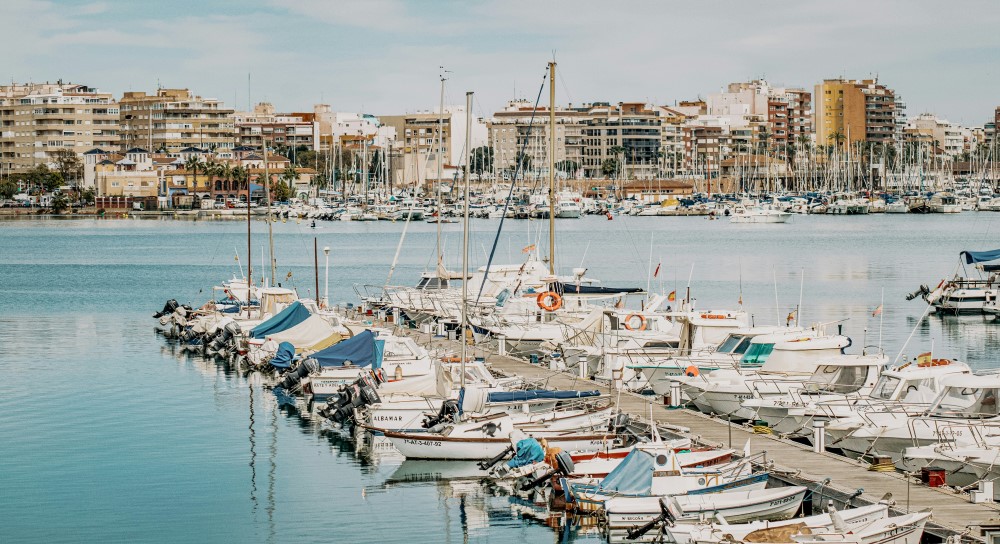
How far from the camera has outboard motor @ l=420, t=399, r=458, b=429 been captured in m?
26.2

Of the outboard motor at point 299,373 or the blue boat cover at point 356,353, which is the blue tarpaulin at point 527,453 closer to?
the blue boat cover at point 356,353

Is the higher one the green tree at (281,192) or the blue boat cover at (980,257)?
the green tree at (281,192)

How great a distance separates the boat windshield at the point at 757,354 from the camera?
3050cm

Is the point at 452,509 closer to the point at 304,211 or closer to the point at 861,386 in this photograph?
the point at 861,386

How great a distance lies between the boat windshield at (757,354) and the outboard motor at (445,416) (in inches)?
301

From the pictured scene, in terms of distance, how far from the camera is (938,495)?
19609 mm

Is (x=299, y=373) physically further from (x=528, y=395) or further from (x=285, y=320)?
(x=528, y=395)

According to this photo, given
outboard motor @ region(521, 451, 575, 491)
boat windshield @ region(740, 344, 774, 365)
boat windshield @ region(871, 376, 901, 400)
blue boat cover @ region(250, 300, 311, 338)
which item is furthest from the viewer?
blue boat cover @ region(250, 300, 311, 338)

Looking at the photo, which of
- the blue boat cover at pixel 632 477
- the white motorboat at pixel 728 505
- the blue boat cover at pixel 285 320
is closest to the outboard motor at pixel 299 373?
the blue boat cover at pixel 285 320

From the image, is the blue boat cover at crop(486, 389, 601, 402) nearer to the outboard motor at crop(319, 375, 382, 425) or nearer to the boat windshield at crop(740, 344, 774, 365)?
the outboard motor at crop(319, 375, 382, 425)

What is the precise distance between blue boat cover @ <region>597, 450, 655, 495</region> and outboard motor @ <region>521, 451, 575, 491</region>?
3.44 ft

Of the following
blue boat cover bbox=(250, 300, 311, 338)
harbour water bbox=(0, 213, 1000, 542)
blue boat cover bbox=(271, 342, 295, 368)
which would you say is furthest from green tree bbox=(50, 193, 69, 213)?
blue boat cover bbox=(271, 342, 295, 368)

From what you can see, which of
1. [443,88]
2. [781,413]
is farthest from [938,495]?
[443,88]

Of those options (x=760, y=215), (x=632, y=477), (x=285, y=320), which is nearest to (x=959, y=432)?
(x=632, y=477)
